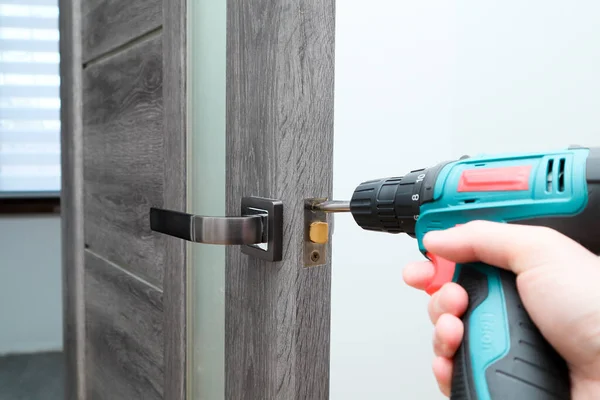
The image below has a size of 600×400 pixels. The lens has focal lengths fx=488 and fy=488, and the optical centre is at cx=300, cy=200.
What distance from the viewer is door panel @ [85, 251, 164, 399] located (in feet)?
2.11

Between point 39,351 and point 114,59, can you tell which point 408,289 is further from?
point 39,351

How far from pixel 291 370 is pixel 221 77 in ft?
1.00

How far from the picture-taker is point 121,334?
75cm

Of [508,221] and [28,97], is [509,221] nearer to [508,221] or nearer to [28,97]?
[508,221]

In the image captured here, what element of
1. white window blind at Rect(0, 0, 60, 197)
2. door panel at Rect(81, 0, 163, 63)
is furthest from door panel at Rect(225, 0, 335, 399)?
white window blind at Rect(0, 0, 60, 197)

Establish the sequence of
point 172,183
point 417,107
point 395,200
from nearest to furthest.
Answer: point 395,200, point 172,183, point 417,107

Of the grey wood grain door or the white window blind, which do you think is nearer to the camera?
the grey wood grain door

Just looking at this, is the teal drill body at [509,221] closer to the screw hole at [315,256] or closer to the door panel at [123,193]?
the screw hole at [315,256]

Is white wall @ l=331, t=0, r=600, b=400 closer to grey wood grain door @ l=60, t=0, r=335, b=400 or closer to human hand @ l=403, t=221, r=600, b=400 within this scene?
grey wood grain door @ l=60, t=0, r=335, b=400

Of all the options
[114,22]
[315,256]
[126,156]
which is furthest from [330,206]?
[114,22]

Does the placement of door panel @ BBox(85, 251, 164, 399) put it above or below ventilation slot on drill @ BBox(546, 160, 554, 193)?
below

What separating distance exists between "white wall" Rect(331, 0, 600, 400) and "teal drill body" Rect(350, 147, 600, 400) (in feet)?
1.68

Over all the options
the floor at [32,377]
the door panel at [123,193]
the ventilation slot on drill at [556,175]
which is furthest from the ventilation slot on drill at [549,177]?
the floor at [32,377]

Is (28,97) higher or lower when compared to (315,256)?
higher
